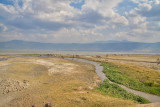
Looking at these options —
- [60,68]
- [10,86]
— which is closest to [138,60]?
[60,68]

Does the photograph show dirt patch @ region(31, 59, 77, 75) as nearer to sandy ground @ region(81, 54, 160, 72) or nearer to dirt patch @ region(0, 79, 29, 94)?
dirt patch @ region(0, 79, 29, 94)

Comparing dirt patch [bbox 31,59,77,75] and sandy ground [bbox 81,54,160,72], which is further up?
sandy ground [bbox 81,54,160,72]

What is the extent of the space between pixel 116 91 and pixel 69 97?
351 inches

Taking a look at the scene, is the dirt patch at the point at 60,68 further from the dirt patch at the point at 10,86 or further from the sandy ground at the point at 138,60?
the sandy ground at the point at 138,60

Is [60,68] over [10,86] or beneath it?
over

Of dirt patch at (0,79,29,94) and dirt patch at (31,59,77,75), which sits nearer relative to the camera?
dirt patch at (0,79,29,94)

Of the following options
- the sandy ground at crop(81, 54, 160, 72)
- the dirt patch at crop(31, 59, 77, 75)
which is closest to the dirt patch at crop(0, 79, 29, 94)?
the dirt patch at crop(31, 59, 77, 75)

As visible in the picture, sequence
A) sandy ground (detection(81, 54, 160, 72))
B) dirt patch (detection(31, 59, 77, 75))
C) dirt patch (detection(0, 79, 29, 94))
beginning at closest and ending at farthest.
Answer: dirt patch (detection(0, 79, 29, 94)) → dirt patch (detection(31, 59, 77, 75)) → sandy ground (detection(81, 54, 160, 72))

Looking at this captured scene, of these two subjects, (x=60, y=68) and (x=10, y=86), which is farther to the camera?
(x=60, y=68)

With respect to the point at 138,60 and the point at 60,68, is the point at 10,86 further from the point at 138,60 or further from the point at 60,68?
the point at 138,60

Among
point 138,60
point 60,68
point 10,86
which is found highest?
point 138,60

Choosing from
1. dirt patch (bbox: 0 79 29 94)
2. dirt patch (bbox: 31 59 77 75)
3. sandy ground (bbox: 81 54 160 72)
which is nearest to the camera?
dirt patch (bbox: 0 79 29 94)

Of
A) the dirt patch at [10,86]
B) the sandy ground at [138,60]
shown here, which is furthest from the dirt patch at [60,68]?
the sandy ground at [138,60]

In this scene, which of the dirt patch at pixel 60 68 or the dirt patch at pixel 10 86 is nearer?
the dirt patch at pixel 10 86
